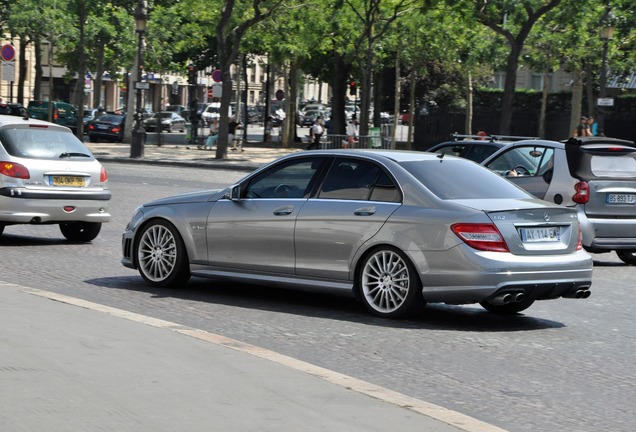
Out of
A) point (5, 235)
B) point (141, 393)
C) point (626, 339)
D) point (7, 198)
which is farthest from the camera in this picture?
point (5, 235)

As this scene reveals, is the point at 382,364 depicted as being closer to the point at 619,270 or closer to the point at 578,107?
the point at 619,270

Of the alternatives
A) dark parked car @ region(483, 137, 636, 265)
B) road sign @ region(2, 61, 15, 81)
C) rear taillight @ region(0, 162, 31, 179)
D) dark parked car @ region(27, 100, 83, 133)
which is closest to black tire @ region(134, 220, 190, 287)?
rear taillight @ region(0, 162, 31, 179)

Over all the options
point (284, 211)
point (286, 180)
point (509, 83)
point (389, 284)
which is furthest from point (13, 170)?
point (509, 83)

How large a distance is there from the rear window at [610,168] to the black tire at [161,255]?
19.3 ft

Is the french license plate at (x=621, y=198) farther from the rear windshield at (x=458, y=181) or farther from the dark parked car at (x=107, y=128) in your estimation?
the dark parked car at (x=107, y=128)

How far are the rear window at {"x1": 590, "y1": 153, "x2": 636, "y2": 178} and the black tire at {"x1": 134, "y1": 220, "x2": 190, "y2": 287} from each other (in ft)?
19.3

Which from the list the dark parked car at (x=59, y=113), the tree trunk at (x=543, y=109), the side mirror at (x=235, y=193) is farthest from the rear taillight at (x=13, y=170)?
the dark parked car at (x=59, y=113)

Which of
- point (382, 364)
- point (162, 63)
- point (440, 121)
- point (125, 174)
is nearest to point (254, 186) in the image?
point (382, 364)

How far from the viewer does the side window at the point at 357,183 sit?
10.4 m

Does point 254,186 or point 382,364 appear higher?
point 254,186

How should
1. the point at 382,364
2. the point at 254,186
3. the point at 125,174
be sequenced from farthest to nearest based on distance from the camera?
the point at 125,174 < the point at 254,186 < the point at 382,364

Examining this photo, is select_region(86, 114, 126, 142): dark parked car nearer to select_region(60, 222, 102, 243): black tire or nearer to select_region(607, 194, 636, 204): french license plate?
select_region(60, 222, 102, 243): black tire

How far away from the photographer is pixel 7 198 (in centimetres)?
1499

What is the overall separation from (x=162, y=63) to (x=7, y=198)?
1996 inches
